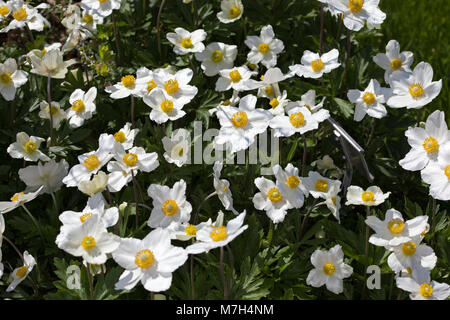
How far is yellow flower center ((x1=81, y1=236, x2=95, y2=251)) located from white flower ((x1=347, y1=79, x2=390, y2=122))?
1.22m

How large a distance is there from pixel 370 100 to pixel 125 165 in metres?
1.06

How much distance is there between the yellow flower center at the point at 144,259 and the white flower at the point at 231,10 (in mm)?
1419

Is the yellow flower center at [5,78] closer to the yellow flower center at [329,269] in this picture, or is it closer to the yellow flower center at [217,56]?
the yellow flower center at [217,56]

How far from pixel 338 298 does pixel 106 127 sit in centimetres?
133

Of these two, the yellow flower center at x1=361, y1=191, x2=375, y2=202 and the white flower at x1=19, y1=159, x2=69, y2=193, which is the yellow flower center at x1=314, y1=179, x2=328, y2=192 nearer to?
the yellow flower center at x1=361, y1=191, x2=375, y2=202

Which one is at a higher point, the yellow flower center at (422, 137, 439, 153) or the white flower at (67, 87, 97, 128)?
the yellow flower center at (422, 137, 439, 153)

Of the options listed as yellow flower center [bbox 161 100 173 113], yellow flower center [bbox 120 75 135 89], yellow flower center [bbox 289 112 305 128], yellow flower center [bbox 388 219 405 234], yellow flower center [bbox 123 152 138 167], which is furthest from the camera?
yellow flower center [bbox 120 75 135 89]

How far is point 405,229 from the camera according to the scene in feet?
6.31

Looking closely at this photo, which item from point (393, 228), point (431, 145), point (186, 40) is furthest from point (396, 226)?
point (186, 40)

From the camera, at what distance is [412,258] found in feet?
6.17

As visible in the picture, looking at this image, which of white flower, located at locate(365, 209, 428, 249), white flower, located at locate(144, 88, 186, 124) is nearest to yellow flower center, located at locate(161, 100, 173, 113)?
white flower, located at locate(144, 88, 186, 124)

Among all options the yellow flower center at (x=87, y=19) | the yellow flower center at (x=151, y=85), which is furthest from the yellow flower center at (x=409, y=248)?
the yellow flower center at (x=87, y=19)

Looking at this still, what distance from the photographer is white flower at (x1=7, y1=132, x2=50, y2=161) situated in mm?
2252
